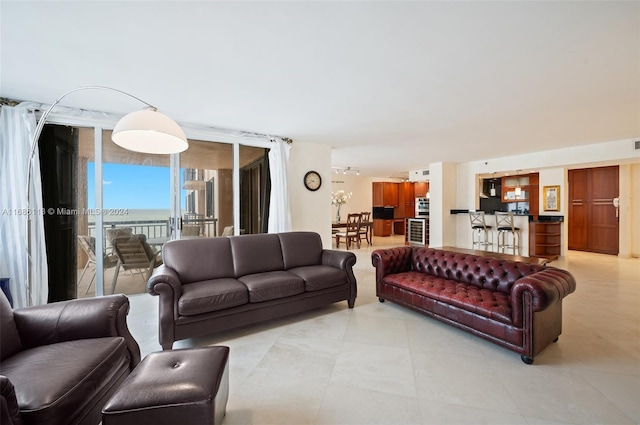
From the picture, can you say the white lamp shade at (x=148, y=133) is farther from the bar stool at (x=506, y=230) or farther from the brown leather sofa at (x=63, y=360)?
the bar stool at (x=506, y=230)

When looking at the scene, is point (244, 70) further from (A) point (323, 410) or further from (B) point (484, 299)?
(B) point (484, 299)

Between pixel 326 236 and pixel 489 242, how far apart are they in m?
4.59

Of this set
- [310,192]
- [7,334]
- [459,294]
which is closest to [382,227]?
[310,192]

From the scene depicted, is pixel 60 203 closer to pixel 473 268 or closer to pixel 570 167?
pixel 473 268

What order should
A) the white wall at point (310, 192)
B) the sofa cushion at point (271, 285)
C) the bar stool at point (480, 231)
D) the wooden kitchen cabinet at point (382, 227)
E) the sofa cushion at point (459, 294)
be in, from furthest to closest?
the wooden kitchen cabinet at point (382, 227), the bar stool at point (480, 231), the white wall at point (310, 192), the sofa cushion at point (271, 285), the sofa cushion at point (459, 294)

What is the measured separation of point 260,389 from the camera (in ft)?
6.14

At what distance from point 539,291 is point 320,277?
193 cm

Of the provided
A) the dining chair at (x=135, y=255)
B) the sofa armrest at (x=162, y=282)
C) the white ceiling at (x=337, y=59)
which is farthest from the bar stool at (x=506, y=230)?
the dining chair at (x=135, y=255)

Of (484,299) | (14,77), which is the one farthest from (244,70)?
(484,299)

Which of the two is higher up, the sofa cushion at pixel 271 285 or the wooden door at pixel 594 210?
the wooden door at pixel 594 210

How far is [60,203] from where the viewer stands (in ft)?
11.3

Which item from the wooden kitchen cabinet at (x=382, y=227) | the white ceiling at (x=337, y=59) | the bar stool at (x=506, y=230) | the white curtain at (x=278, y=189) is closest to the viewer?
the white ceiling at (x=337, y=59)

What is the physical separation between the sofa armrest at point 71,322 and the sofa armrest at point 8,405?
0.63 m

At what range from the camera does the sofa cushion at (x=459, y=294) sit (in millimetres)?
2320
